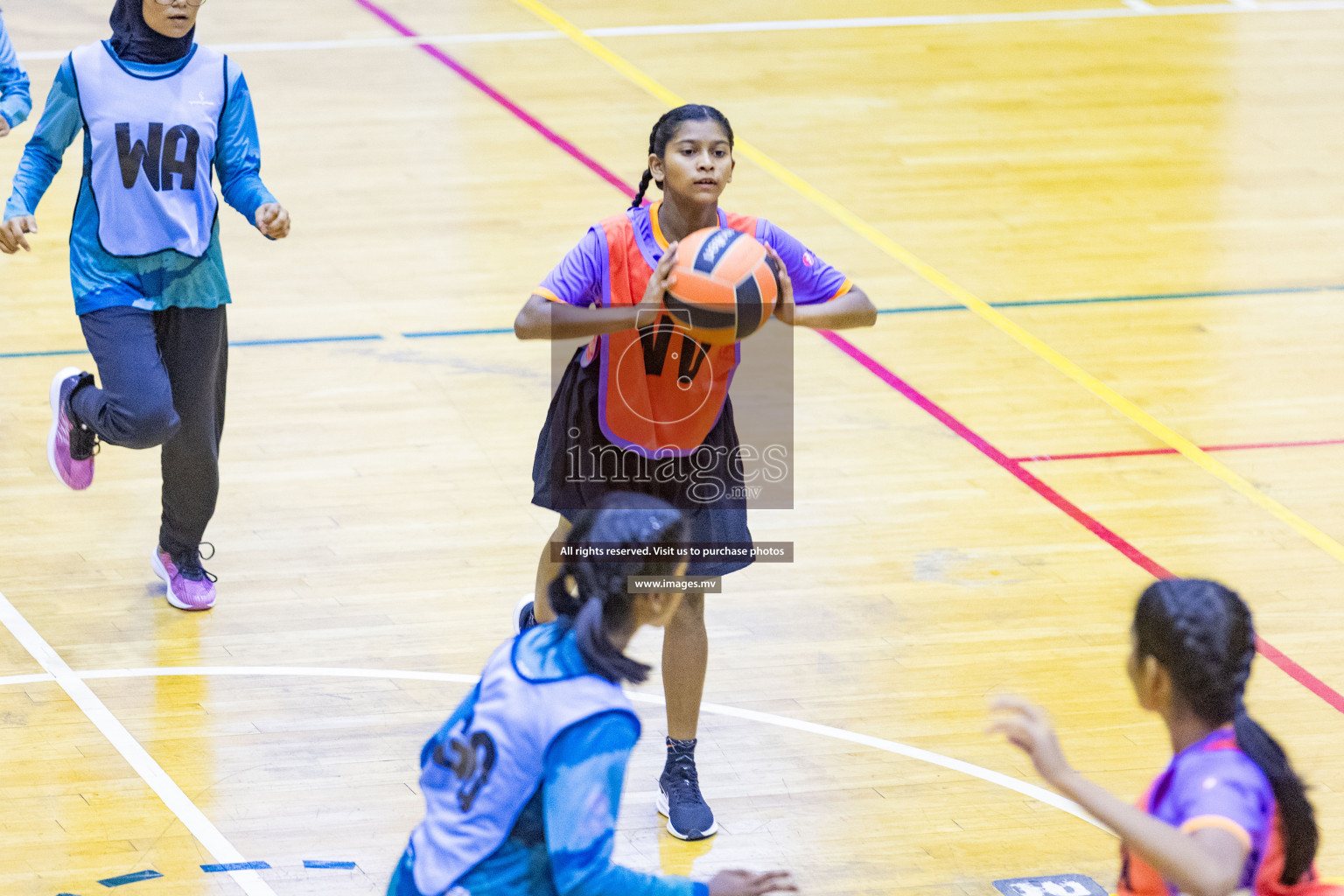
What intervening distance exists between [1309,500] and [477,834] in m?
4.74

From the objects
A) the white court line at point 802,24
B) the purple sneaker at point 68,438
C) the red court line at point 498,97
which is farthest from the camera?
the white court line at point 802,24

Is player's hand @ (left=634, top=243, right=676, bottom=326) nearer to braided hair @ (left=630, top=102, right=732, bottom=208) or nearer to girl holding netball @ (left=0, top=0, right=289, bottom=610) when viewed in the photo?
braided hair @ (left=630, top=102, right=732, bottom=208)

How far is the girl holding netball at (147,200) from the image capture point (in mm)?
5480

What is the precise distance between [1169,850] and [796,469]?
4.55 m

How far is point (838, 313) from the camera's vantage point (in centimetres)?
458

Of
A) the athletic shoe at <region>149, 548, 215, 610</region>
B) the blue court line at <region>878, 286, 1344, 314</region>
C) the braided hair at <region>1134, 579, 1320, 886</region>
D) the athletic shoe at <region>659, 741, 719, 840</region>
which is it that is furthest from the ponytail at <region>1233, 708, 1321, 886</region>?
the blue court line at <region>878, 286, 1344, 314</region>

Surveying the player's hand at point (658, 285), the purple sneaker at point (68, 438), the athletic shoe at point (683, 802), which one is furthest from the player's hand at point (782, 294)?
the purple sneaker at point (68, 438)

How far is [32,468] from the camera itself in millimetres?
7043

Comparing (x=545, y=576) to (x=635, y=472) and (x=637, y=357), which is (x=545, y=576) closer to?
(x=635, y=472)

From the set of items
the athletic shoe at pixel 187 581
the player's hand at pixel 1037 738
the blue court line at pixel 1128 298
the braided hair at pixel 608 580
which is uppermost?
the braided hair at pixel 608 580

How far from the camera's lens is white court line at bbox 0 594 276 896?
467 centimetres

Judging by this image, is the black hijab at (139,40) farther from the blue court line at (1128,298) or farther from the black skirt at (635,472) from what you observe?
the blue court line at (1128,298)

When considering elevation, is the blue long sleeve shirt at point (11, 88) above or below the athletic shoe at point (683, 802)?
above

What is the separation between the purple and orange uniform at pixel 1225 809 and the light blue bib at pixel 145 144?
3.57m
